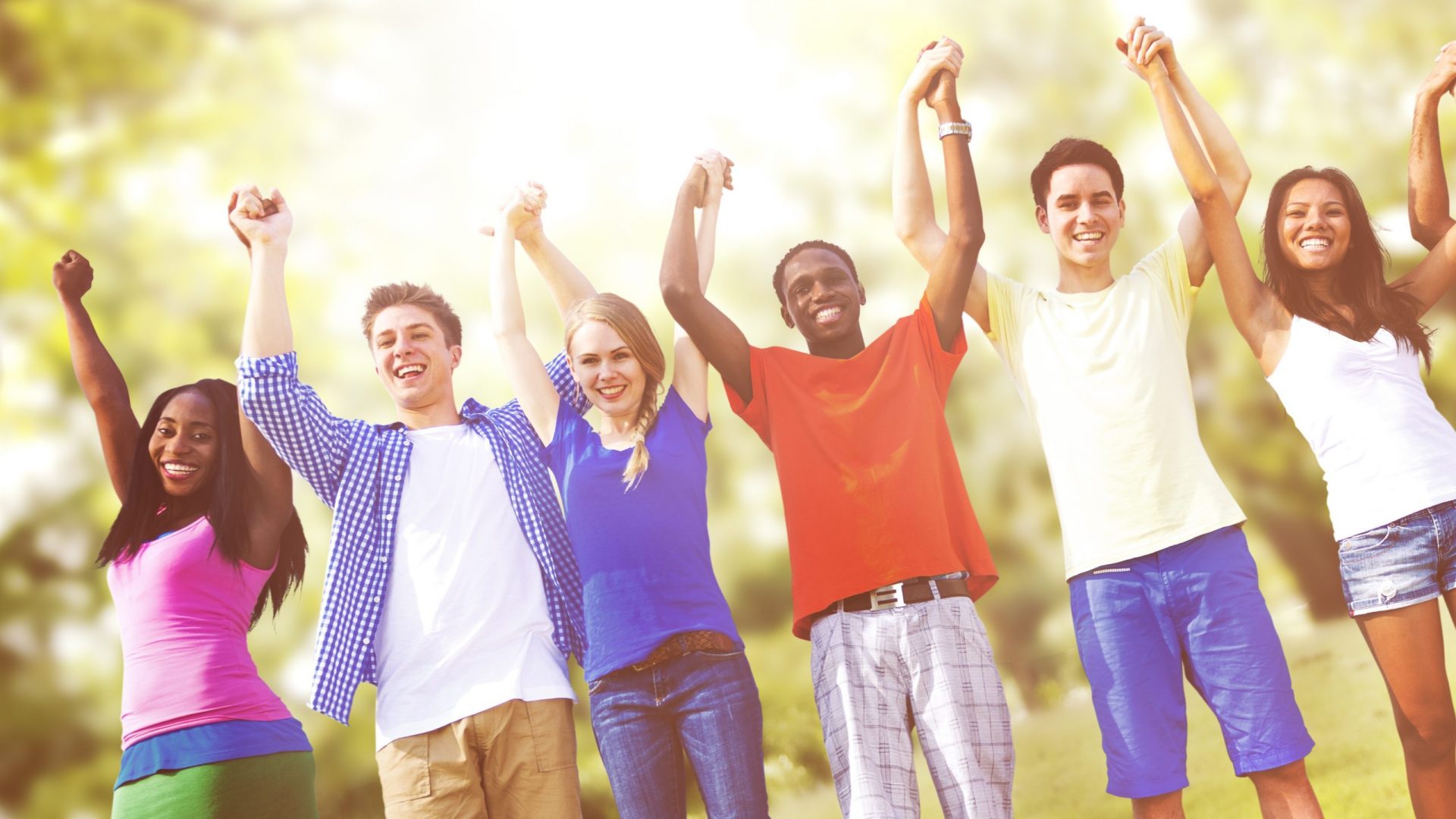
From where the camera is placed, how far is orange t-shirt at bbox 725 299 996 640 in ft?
8.21

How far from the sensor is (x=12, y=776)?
139 inches

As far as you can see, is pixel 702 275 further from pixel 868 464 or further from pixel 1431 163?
pixel 1431 163

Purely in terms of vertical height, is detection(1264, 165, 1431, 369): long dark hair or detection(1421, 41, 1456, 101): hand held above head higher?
detection(1421, 41, 1456, 101): hand held above head

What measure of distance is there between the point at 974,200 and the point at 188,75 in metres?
2.61

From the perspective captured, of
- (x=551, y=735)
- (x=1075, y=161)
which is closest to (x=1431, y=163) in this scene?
(x=1075, y=161)

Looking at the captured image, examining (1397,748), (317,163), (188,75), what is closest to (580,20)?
(317,163)

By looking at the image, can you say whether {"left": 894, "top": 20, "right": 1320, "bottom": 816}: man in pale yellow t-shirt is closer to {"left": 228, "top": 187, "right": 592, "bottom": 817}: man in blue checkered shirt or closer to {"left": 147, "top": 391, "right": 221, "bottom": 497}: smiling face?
{"left": 228, "top": 187, "right": 592, "bottom": 817}: man in blue checkered shirt

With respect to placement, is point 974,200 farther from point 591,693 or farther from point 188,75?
point 188,75

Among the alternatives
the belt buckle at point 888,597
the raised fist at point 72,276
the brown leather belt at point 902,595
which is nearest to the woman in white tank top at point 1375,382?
the brown leather belt at point 902,595

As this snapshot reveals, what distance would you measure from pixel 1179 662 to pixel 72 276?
2784 millimetres

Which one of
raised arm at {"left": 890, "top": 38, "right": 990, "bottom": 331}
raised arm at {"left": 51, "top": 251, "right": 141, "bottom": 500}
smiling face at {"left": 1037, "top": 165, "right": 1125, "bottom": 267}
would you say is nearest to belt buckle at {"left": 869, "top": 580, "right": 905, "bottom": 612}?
raised arm at {"left": 890, "top": 38, "right": 990, "bottom": 331}

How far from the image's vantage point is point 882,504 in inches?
100

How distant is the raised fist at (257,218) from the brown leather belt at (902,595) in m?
1.44

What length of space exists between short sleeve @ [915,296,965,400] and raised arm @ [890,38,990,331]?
0.11 meters
